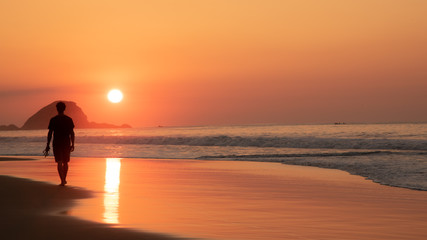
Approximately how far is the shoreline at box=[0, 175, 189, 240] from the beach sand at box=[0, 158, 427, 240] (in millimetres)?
13

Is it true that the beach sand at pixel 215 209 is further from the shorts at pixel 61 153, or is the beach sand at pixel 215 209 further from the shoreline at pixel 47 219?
the shorts at pixel 61 153

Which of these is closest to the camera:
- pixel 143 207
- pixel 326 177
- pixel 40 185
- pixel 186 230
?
pixel 186 230

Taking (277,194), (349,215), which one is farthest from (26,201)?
(349,215)

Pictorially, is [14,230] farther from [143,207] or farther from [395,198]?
[395,198]

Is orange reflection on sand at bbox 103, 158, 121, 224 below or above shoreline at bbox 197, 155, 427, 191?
below

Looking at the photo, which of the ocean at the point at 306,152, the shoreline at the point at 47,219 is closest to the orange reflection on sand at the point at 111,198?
the shoreline at the point at 47,219

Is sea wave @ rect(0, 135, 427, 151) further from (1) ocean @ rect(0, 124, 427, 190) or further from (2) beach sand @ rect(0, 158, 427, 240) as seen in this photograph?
(2) beach sand @ rect(0, 158, 427, 240)

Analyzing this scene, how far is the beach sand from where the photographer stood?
762 centimetres

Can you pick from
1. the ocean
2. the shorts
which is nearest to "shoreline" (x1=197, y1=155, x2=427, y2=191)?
the ocean

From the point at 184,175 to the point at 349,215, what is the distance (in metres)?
8.69

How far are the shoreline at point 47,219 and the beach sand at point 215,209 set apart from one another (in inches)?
0.5

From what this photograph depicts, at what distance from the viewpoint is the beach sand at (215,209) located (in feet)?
25.0

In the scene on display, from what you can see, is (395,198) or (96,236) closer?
(96,236)

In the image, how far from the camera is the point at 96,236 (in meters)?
7.21
